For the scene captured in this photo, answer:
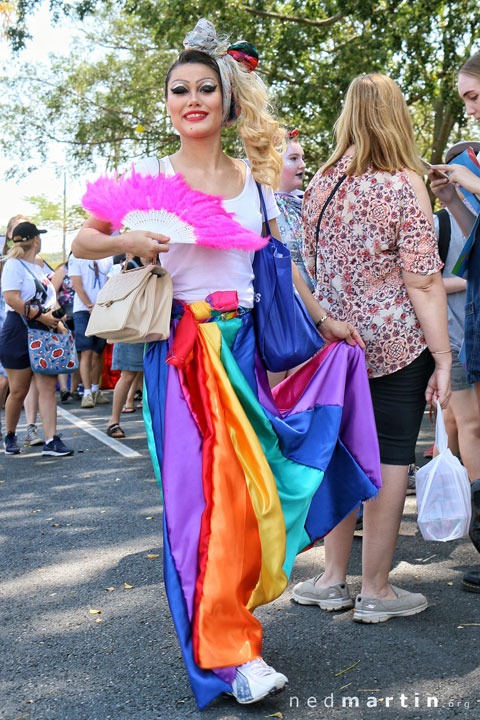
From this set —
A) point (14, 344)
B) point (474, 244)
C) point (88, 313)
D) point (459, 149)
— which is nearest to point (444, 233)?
point (459, 149)

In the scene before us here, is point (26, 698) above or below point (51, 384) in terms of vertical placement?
below

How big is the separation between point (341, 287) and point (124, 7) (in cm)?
1364

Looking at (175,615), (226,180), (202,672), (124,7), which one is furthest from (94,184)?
(124,7)

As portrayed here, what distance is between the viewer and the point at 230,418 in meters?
3.01

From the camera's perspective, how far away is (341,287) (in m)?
3.61

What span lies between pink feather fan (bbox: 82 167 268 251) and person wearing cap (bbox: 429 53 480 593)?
1.15m

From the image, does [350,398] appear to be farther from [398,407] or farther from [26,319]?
[26,319]

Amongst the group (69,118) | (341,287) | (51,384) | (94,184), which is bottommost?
(51,384)

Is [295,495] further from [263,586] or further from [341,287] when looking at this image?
[341,287]

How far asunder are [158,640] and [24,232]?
17.4 feet

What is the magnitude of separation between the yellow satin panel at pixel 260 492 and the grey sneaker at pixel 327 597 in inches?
32.1

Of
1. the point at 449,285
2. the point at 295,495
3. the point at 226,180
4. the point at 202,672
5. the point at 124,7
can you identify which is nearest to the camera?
the point at 202,672

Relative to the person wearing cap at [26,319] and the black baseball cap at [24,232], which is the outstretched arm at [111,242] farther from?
the black baseball cap at [24,232]

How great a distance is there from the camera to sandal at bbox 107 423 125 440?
8.80 metres
